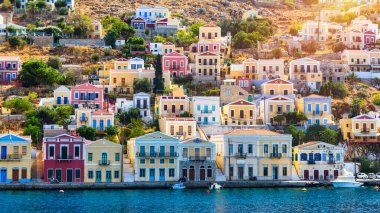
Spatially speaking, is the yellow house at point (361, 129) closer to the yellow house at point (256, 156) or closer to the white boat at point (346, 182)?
the white boat at point (346, 182)

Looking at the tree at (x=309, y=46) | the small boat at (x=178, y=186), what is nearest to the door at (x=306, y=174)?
the small boat at (x=178, y=186)

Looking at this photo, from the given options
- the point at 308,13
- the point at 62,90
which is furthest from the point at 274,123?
the point at 308,13

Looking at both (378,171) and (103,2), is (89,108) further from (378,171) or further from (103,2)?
(103,2)

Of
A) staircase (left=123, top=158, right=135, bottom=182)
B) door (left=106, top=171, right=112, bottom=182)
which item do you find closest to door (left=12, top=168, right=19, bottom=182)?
door (left=106, top=171, right=112, bottom=182)

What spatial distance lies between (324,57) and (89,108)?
30.3 metres

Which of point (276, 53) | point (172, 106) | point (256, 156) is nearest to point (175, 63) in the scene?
point (172, 106)

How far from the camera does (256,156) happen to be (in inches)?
3314

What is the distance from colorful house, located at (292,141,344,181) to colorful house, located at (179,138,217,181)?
6.44 m

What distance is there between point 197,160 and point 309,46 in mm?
39066

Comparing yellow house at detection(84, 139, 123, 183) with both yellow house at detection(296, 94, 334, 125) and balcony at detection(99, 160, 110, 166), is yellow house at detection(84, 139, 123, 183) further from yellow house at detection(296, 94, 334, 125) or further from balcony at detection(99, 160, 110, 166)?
yellow house at detection(296, 94, 334, 125)

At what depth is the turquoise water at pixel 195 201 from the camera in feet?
242

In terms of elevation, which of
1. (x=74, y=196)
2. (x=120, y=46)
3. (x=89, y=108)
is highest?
(x=120, y=46)

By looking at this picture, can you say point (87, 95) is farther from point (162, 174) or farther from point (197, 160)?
point (197, 160)

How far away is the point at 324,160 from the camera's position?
85.2 m
